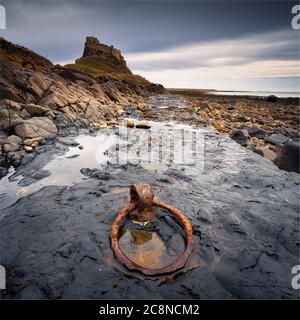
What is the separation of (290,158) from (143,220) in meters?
6.13

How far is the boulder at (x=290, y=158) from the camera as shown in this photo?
7605 millimetres

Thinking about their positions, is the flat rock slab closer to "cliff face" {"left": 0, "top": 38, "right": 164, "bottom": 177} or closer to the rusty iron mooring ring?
the rusty iron mooring ring

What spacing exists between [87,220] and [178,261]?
1.95 metres

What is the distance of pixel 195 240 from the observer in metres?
3.86

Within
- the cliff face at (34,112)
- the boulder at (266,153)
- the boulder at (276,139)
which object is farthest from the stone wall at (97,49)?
the boulder at (266,153)

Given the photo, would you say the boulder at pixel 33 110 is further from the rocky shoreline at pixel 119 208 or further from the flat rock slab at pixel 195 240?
the flat rock slab at pixel 195 240

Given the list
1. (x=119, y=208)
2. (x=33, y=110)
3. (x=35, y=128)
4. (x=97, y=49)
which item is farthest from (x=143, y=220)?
(x=97, y=49)

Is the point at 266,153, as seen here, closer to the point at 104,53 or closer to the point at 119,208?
the point at 119,208

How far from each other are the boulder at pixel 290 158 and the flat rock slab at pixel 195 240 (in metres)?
1.40

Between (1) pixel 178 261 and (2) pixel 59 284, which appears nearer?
(2) pixel 59 284

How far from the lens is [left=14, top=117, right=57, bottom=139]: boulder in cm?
950
